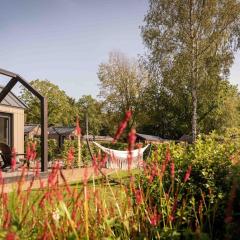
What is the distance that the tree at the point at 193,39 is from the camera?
74.0 feet

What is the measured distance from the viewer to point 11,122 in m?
16.6

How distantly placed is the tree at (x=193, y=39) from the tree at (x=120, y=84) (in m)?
17.4

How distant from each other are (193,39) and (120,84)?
19978 mm

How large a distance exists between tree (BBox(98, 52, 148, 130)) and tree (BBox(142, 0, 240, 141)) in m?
17.4

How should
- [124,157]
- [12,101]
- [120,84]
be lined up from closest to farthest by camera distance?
1. [124,157]
2. [12,101]
3. [120,84]

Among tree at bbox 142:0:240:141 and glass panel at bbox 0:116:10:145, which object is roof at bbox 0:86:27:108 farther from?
Answer: tree at bbox 142:0:240:141

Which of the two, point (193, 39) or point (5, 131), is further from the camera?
point (193, 39)

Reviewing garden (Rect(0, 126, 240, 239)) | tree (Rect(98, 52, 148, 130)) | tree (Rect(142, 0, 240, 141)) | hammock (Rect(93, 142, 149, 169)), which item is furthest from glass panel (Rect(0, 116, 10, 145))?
tree (Rect(98, 52, 148, 130))

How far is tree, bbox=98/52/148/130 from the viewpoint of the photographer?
41812 millimetres

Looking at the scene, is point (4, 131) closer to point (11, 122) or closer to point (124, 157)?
point (11, 122)

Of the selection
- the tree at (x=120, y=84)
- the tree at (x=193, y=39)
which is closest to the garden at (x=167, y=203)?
the tree at (x=193, y=39)

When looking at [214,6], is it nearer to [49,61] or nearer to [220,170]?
[49,61]

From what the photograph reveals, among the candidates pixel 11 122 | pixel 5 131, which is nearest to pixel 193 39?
pixel 11 122

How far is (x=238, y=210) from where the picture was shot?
3080 mm
